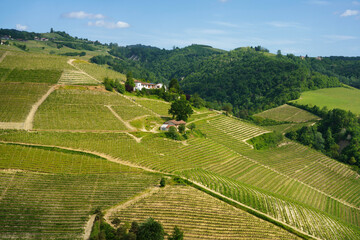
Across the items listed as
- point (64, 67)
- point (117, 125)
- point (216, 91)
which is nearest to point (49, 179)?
point (117, 125)

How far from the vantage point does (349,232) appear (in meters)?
45.9

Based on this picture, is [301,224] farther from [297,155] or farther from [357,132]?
[357,132]

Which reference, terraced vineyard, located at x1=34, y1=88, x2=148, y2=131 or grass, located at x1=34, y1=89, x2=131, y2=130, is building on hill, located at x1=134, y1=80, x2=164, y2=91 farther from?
grass, located at x1=34, y1=89, x2=131, y2=130

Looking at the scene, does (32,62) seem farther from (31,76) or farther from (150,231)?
(150,231)

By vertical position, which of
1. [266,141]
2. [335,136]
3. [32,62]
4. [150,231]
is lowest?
[266,141]

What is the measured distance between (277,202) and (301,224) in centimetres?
632

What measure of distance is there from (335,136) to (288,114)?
92.1ft

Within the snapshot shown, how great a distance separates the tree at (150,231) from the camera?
31.4m

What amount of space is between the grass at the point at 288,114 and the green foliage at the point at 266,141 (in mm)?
31489

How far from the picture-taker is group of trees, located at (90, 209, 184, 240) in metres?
31.2

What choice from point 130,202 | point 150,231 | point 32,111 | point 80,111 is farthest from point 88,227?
point 32,111

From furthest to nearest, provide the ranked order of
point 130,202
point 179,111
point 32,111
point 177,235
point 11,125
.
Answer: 1. point 179,111
2. point 32,111
3. point 11,125
4. point 130,202
5. point 177,235

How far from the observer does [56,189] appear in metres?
41.0

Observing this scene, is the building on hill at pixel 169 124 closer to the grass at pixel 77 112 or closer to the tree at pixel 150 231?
the grass at pixel 77 112
